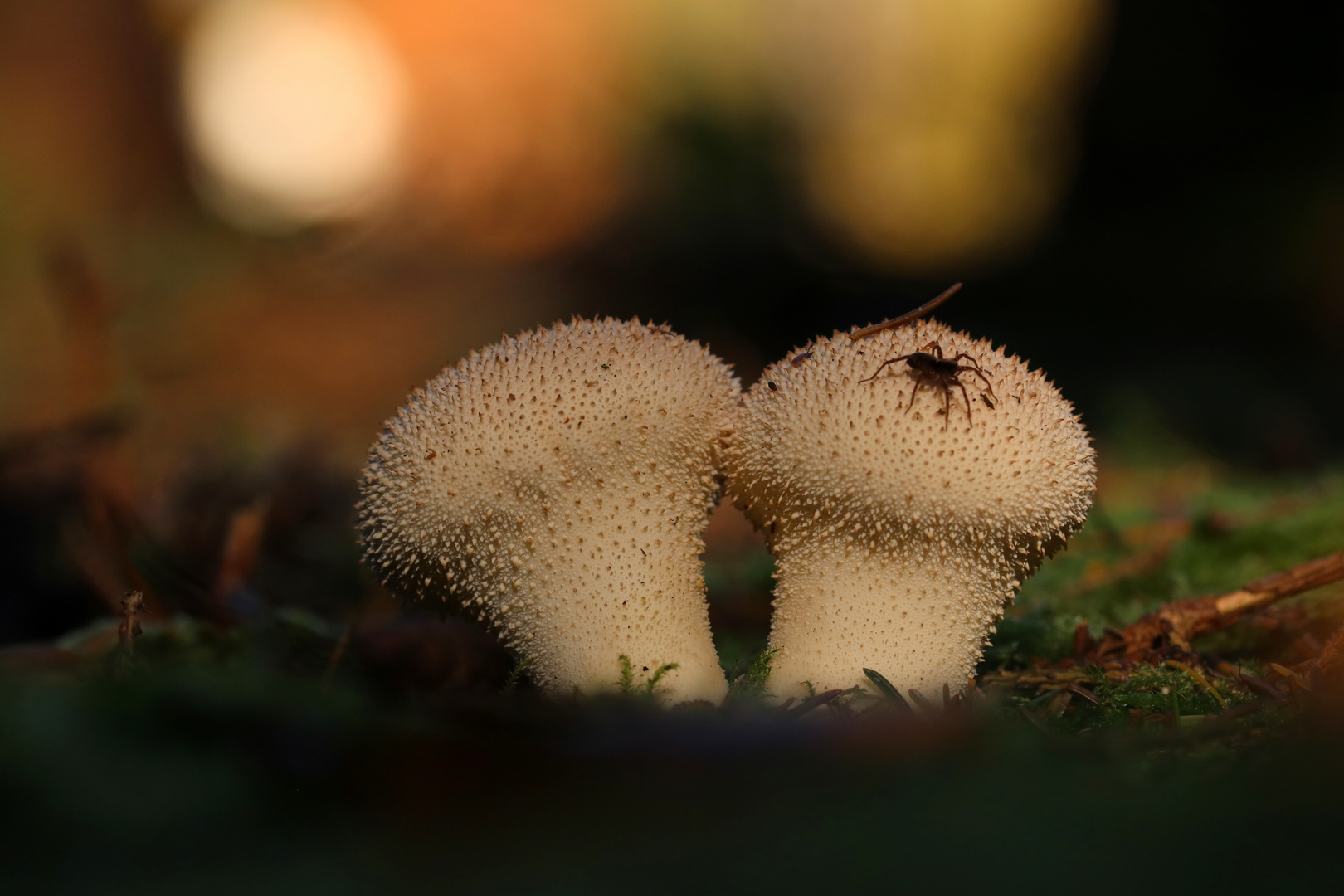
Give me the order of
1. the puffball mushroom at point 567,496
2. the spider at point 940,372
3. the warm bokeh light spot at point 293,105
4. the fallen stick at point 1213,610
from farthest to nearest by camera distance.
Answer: the warm bokeh light spot at point 293,105 → the fallen stick at point 1213,610 → the puffball mushroom at point 567,496 → the spider at point 940,372

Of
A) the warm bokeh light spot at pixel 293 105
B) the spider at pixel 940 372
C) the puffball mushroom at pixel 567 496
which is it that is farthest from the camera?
the warm bokeh light spot at pixel 293 105

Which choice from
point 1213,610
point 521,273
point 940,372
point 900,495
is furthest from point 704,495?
point 521,273

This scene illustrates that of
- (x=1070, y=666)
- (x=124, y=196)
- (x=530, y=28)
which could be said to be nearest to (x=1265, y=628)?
(x=1070, y=666)

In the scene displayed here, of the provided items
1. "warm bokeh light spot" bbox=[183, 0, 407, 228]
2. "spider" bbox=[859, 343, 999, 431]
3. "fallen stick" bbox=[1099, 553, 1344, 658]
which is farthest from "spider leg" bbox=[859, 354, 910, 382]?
"warm bokeh light spot" bbox=[183, 0, 407, 228]

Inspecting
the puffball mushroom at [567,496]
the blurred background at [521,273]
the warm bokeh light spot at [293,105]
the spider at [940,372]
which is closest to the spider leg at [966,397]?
the spider at [940,372]

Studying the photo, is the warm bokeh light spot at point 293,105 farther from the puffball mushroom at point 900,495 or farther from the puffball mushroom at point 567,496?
the puffball mushroom at point 900,495

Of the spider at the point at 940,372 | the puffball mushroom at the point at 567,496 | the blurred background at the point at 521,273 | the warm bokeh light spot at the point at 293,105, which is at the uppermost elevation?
the warm bokeh light spot at the point at 293,105

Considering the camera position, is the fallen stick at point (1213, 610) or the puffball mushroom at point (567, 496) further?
the fallen stick at point (1213, 610)

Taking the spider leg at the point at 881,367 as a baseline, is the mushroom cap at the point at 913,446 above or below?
below

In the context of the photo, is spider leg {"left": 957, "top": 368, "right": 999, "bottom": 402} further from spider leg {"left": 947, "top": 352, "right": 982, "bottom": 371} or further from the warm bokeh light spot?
the warm bokeh light spot
